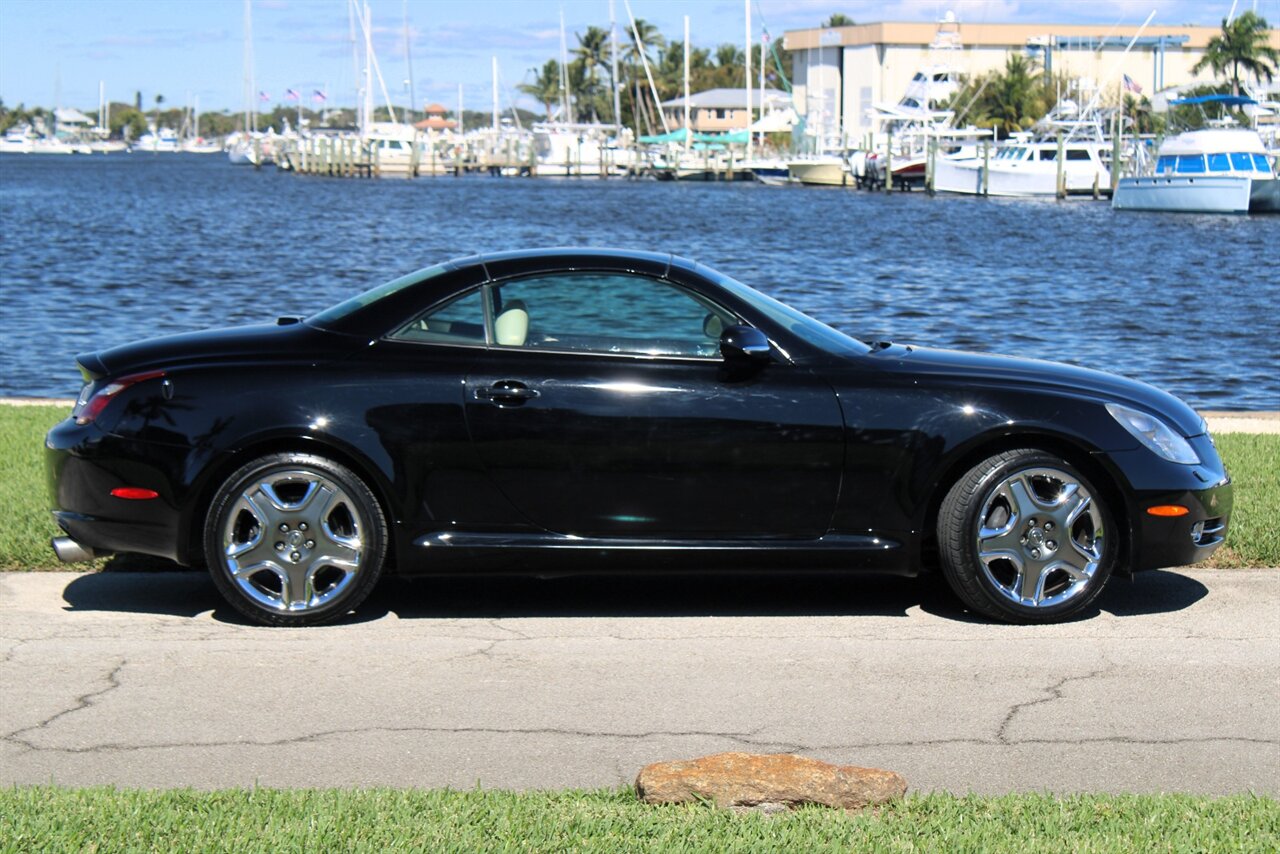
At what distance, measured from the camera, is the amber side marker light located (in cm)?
620

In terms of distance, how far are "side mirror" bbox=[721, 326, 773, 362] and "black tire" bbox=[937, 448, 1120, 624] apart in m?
0.94

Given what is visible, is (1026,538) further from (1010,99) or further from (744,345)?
(1010,99)

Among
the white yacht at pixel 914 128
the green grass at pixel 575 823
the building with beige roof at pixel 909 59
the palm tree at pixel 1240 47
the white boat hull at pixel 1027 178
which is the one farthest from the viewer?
the building with beige roof at pixel 909 59

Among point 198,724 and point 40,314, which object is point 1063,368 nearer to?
point 198,724

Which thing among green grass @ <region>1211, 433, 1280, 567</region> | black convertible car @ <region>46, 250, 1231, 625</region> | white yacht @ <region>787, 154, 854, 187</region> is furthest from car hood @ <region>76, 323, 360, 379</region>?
white yacht @ <region>787, 154, 854, 187</region>

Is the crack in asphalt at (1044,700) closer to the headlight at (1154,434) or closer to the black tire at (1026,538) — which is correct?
the black tire at (1026,538)

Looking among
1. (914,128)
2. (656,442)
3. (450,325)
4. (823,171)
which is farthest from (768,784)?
(823,171)

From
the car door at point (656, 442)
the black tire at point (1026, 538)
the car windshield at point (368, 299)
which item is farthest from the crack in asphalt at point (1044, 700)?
the car windshield at point (368, 299)

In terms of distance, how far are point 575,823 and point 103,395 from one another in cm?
319

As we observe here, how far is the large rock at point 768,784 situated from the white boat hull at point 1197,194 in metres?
58.7

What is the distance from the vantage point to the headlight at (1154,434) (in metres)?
6.39

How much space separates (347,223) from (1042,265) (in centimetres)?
2617

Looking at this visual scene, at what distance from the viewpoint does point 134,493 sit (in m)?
6.22

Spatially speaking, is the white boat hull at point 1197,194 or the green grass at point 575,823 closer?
the green grass at point 575,823
